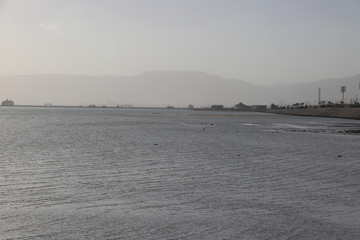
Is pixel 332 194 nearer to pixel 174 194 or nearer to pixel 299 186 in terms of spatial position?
pixel 299 186

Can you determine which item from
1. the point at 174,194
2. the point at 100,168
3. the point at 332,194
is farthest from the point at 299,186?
the point at 100,168

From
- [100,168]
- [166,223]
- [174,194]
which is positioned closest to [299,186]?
[174,194]

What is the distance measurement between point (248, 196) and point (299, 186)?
142 inches

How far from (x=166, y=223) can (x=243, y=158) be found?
1969 centimetres

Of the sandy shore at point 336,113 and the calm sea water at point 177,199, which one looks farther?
the sandy shore at point 336,113

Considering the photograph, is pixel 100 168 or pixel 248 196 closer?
pixel 248 196

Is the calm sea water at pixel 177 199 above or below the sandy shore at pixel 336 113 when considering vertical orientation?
below

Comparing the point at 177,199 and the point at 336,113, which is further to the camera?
the point at 336,113

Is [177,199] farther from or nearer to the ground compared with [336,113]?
nearer to the ground

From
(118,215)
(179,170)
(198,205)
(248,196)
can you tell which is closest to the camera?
(118,215)

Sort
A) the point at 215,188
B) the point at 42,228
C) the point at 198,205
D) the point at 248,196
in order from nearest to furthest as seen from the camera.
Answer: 1. the point at 42,228
2. the point at 198,205
3. the point at 248,196
4. the point at 215,188

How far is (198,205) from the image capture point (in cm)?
1522

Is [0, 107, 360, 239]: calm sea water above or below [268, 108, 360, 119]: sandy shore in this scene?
below

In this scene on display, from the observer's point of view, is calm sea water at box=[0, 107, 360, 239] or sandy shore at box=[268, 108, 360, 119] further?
sandy shore at box=[268, 108, 360, 119]
